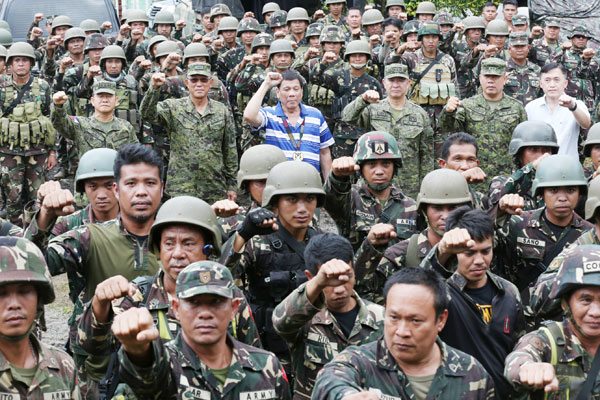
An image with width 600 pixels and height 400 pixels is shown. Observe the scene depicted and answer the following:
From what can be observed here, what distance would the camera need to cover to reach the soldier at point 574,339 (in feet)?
16.7

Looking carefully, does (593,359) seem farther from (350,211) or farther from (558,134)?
(558,134)

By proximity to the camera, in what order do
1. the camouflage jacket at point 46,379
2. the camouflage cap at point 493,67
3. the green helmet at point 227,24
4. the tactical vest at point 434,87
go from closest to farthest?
the camouflage jacket at point 46,379, the camouflage cap at point 493,67, the tactical vest at point 434,87, the green helmet at point 227,24

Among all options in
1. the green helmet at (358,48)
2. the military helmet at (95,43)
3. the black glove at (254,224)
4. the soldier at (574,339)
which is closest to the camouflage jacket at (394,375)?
the soldier at (574,339)

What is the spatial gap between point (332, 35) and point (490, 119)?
387 centimetres

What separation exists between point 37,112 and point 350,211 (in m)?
6.15

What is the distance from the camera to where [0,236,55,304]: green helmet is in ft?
15.5

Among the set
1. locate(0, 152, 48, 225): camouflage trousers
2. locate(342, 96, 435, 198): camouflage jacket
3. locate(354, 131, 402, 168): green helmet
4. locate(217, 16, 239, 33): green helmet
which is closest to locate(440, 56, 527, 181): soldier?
locate(342, 96, 435, 198): camouflage jacket

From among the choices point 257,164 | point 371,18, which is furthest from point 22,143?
point 371,18

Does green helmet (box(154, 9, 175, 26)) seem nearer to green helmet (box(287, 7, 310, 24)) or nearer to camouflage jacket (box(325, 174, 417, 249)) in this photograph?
green helmet (box(287, 7, 310, 24))

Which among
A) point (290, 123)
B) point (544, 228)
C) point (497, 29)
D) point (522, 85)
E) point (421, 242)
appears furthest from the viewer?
point (497, 29)

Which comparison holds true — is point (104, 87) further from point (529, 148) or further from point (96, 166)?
point (529, 148)

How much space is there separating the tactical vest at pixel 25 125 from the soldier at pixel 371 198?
5661 millimetres

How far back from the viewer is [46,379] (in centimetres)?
474

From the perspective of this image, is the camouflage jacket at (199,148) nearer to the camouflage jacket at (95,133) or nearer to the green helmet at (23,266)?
the camouflage jacket at (95,133)
